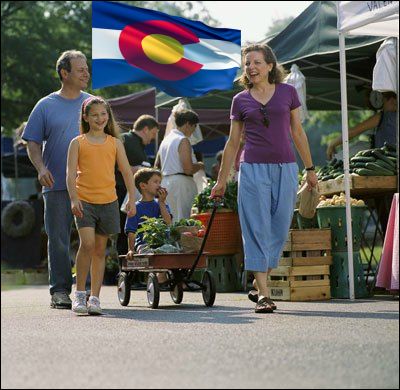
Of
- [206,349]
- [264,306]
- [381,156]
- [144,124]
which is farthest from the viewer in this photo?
[144,124]

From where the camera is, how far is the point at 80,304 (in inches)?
385

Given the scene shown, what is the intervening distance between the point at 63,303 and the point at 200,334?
10.9ft

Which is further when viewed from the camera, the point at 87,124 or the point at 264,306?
the point at 87,124

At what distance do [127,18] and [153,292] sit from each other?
166 inches

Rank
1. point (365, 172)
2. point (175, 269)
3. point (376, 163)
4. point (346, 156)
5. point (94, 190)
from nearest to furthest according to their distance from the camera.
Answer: point (94, 190) < point (175, 269) < point (346, 156) < point (365, 172) < point (376, 163)

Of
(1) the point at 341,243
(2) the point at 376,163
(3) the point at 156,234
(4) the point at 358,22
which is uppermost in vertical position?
(4) the point at 358,22

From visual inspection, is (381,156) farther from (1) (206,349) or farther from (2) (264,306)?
(1) (206,349)

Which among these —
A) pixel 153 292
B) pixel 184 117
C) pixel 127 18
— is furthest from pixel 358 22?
pixel 184 117

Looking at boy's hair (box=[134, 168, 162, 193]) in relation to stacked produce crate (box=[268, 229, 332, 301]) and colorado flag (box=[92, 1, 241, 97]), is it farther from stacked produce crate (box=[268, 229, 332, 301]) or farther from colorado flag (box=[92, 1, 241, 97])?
stacked produce crate (box=[268, 229, 332, 301])

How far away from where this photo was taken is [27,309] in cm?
1110

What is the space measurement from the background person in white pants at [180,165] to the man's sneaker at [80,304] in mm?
4884

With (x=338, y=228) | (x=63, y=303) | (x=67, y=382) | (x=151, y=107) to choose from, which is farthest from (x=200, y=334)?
(x=151, y=107)

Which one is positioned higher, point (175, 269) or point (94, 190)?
point (94, 190)

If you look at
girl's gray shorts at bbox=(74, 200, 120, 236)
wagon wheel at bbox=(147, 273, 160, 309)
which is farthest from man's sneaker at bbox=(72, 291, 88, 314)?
wagon wheel at bbox=(147, 273, 160, 309)
